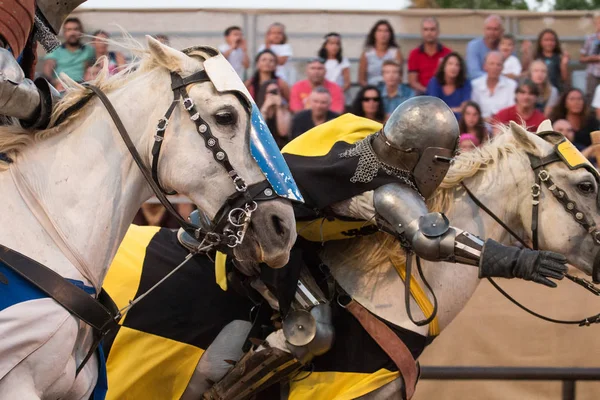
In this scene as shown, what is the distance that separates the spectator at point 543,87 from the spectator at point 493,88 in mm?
192

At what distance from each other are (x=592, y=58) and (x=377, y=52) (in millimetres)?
1839

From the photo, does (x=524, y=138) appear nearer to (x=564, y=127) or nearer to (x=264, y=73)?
(x=564, y=127)

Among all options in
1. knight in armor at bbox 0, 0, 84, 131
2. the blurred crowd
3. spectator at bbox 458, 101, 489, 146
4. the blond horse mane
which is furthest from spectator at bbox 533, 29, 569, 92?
knight in armor at bbox 0, 0, 84, 131

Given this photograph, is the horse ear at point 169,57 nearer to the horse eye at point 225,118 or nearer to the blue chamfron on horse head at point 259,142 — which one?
the blue chamfron on horse head at point 259,142

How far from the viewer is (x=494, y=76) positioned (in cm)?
816

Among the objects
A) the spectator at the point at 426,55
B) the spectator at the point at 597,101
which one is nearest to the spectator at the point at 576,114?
the spectator at the point at 597,101

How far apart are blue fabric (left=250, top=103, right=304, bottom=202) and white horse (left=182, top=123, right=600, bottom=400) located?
86 cm

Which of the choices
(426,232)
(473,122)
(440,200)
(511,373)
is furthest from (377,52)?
(426,232)

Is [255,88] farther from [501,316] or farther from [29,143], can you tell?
[29,143]

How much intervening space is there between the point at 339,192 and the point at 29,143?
53.5 inches

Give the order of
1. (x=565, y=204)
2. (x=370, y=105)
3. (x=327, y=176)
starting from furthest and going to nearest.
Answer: (x=370, y=105) → (x=565, y=204) → (x=327, y=176)

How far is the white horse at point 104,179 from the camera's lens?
3.15 m

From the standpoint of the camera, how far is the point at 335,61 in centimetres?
845

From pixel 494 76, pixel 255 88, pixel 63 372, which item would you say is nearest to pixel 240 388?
pixel 63 372
